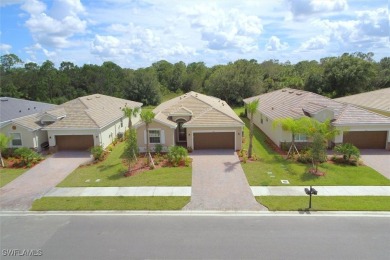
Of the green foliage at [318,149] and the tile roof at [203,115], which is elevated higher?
the tile roof at [203,115]

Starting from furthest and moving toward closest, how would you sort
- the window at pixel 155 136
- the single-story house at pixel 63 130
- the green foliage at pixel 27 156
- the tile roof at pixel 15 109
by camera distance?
1. the tile roof at pixel 15 109
2. the single-story house at pixel 63 130
3. the window at pixel 155 136
4. the green foliage at pixel 27 156

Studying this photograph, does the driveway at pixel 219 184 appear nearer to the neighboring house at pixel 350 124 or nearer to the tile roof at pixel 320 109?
the neighboring house at pixel 350 124

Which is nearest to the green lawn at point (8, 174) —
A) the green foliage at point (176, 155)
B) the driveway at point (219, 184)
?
the green foliage at point (176, 155)

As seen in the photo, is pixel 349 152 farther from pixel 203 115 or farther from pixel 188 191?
pixel 188 191

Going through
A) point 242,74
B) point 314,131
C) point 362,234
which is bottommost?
point 362,234

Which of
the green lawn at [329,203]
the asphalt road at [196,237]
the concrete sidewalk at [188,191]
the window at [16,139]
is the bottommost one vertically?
the asphalt road at [196,237]

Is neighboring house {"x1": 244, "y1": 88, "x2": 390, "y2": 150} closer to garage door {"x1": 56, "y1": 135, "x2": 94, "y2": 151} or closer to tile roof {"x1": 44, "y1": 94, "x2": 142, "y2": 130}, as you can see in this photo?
tile roof {"x1": 44, "y1": 94, "x2": 142, "y2": 130}

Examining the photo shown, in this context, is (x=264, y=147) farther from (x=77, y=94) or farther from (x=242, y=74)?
(x=77, y=94)

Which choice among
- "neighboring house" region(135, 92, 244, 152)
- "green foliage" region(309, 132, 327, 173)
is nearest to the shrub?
"neighboring house" region(135, 92, 244, 152)

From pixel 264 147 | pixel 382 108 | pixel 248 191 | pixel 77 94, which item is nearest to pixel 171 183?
pixel 248 191
